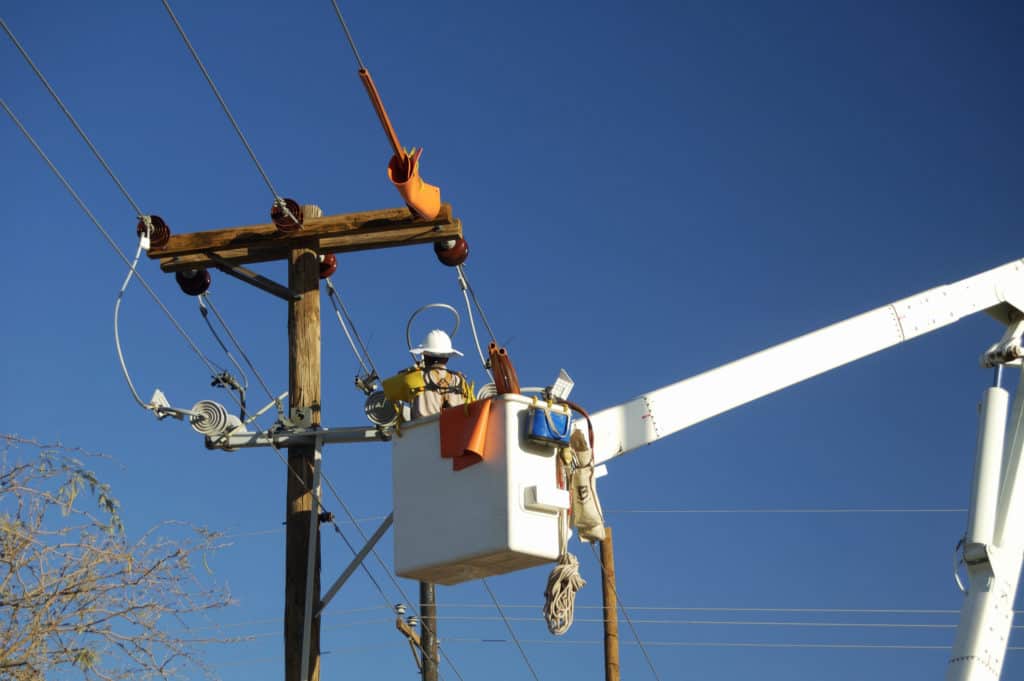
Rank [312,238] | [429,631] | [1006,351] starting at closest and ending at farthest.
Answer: [312,238]
[1006,351]
[429,631]

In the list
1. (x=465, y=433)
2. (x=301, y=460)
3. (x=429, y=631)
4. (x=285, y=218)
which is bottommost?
(x=465, y=433)

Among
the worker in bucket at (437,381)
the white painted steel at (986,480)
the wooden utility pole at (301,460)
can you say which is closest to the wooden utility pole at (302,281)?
the wooden utility pole at (301,460)

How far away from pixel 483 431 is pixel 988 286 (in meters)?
6.77

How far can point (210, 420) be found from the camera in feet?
36.0

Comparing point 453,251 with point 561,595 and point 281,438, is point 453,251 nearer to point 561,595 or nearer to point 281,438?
point 281,438

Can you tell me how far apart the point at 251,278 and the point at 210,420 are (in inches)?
55.4

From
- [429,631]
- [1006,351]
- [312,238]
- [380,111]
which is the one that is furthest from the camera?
[429,631]

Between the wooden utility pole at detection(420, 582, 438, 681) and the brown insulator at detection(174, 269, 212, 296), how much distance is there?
22.3 ft

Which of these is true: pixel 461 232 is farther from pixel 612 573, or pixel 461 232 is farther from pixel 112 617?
pixel 612 573

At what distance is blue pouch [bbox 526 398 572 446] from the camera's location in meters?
9.23

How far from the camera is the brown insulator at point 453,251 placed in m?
11.5

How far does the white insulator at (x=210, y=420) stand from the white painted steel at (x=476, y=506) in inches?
69.5

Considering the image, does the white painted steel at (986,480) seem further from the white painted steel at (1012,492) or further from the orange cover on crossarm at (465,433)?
the orange cover on crossarm at (465,433)

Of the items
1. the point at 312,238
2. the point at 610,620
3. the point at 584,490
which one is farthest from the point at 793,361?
the point at 610,620
